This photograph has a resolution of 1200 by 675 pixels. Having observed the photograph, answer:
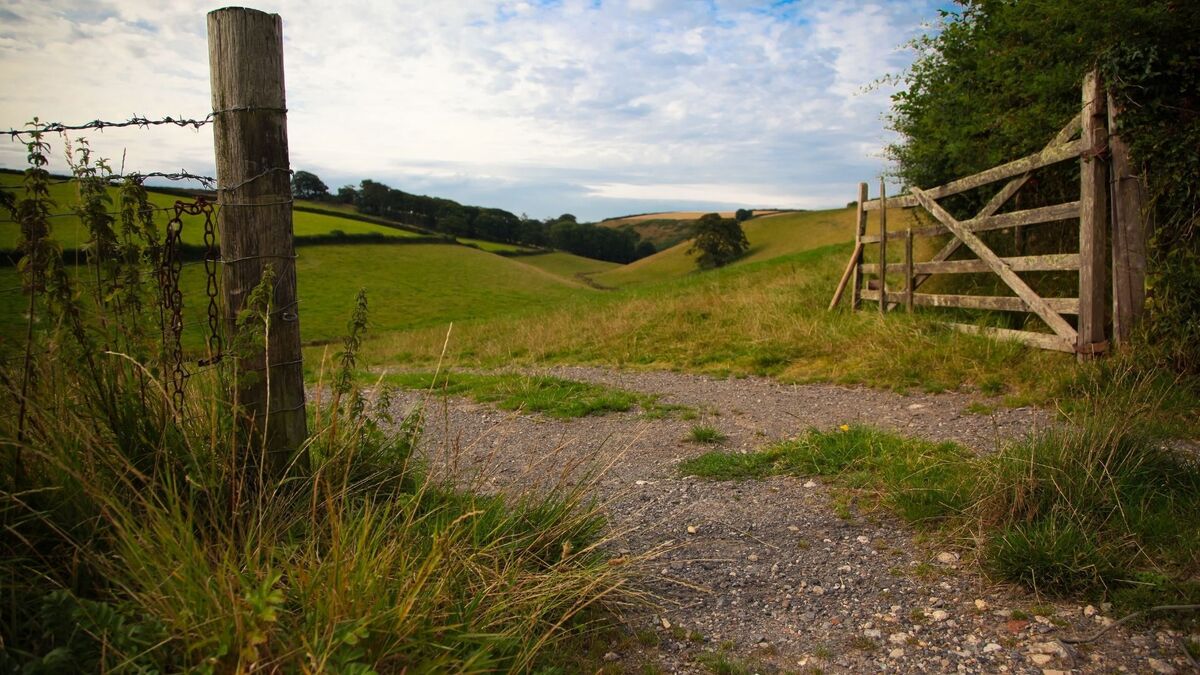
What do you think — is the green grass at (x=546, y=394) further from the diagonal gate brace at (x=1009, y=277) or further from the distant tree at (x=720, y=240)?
the distant tree at (x=720, y=240)

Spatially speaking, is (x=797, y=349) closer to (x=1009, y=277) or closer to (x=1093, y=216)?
(x=1009, y=277)

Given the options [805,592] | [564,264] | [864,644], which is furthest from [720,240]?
[864,644]

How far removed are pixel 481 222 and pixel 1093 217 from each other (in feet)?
278

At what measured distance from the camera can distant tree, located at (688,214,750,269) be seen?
57781mm

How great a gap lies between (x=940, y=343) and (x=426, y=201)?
276 feet

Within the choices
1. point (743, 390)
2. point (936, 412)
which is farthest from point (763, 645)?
point (743, 390)

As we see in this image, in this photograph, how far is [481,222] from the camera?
8919 cm

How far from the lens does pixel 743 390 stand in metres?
9.64

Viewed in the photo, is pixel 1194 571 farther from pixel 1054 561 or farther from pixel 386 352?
pixel 386 352

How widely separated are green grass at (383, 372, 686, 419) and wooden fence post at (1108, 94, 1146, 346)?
5.20 metres

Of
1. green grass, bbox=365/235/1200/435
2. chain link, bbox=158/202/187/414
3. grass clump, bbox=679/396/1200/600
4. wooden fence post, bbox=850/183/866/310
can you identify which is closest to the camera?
grass clump, bbox=679/396/1200/600

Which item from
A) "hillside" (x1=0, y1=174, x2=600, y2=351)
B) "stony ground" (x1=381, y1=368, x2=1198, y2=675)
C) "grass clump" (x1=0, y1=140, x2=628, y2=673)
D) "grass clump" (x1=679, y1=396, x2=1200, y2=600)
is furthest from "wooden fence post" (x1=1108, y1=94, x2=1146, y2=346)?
"hillside" (x1=0, y1=174, x2=600, y2=351)

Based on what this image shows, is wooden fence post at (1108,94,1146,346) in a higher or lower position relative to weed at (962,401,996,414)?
higher

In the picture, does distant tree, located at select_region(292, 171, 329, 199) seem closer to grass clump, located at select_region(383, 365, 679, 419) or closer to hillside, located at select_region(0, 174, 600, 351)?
hillside, located at select_region(0, 174, 600, 351)
